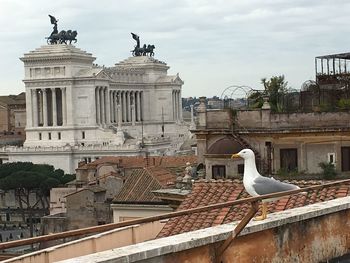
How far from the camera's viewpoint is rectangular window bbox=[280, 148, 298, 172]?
2212 centimetres

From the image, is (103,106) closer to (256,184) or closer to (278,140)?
(278,140)

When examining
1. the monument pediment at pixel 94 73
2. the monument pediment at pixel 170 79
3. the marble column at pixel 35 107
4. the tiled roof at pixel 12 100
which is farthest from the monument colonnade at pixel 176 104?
the marble column at pixel 35 107

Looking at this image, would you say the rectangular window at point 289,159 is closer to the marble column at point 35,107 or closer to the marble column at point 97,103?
the marble column at point 97,103

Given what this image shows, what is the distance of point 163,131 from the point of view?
122250 mm

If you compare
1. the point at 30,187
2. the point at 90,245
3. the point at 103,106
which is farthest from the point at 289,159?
the point at 103,106

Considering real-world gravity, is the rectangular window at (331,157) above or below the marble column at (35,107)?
below

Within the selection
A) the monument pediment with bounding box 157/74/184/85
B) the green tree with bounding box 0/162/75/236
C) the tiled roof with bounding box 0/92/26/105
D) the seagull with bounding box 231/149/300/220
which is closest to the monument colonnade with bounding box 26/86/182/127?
the monument pediment with bounding box 157/74/184/85

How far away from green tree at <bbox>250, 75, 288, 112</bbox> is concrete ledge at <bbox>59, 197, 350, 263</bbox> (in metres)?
17.6

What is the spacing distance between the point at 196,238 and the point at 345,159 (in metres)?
16.7

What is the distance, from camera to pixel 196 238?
547 cm

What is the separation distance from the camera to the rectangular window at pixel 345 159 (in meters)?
21.6

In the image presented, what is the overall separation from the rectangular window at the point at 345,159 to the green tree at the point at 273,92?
302 centimetres

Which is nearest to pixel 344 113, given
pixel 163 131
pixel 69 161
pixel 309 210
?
pixel 309 210

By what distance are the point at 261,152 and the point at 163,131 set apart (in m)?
99.7
